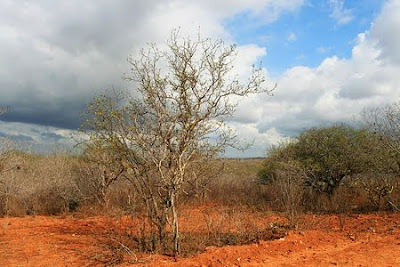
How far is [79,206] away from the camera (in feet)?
57.5

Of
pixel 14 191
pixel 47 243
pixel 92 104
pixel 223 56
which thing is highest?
pixel 223 56

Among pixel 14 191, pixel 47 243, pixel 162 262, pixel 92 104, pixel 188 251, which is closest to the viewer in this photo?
pixel 162 262

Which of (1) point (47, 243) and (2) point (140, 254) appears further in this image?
(1) point (47, 243)

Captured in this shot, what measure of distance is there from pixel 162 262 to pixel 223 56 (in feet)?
16.4

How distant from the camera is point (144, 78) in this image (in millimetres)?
8695

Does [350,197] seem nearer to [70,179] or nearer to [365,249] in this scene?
[365,249]

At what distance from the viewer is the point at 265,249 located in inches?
347

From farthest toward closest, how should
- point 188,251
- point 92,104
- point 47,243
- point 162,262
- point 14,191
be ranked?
point 14,191, point 47,243, point 92,104, point 188,251, point 162,262

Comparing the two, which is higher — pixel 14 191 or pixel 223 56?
pixel 223 56

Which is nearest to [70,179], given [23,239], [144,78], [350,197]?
[23,239]

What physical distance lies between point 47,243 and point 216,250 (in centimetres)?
533

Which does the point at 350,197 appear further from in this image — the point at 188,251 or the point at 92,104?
the point at 92,104

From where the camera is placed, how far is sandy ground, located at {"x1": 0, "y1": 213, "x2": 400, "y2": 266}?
8.04 meters

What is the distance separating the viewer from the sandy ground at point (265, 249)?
8039mm
